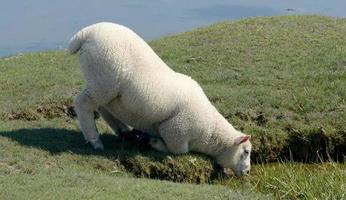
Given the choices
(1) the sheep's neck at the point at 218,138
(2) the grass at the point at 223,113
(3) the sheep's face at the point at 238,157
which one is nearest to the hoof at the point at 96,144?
(2) the grass at the point at 223,113

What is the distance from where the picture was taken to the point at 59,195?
8.33 m

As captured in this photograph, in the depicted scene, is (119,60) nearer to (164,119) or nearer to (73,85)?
(164,119)

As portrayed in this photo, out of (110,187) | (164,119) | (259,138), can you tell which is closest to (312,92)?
(259,138)

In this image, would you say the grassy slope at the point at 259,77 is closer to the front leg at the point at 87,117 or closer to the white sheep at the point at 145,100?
the white sheep at the point at 145,100

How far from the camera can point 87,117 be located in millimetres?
11180

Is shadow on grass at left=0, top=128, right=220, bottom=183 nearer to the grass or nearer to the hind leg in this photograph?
the grass

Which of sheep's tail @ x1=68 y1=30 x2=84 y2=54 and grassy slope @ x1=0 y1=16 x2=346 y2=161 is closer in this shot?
sheep's tail @ x1=68 y1=30 x2=84 y2=54

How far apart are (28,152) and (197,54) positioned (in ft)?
29.3

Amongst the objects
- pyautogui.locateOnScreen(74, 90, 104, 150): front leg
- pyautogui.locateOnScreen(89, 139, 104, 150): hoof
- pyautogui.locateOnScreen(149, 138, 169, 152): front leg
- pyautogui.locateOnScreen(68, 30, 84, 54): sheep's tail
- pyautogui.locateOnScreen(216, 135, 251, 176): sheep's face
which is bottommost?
pyautogui.locateOnScreen(216, 135, 251, 176): sheep's face

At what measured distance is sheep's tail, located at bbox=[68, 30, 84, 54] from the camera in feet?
36.5

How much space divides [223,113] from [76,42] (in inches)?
140

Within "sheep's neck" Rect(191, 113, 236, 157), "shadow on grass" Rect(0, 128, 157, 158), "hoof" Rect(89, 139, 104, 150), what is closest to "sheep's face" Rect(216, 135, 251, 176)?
"sheep's neck" Rect(191, 113, 236, 157)

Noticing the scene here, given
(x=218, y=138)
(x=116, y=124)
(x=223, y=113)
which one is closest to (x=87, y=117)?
(x=116, y=124)

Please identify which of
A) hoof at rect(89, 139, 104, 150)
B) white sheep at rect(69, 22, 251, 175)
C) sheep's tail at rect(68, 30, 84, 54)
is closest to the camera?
white sheep at rect(69, 22, 251, 175)
